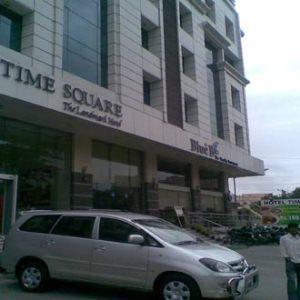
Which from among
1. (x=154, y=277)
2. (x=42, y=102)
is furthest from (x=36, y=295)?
(x=42, y=102)

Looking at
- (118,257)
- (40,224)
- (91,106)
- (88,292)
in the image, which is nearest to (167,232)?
(118,257)

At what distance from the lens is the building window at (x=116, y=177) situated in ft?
72.3

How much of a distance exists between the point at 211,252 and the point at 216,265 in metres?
0.46

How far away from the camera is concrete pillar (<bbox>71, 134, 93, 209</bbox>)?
798 inches

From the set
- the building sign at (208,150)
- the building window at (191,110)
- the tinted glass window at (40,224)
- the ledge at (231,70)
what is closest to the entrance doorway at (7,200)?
the tinted glass window at (40,224)

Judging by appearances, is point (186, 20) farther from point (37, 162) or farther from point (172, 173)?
point (37, 162)

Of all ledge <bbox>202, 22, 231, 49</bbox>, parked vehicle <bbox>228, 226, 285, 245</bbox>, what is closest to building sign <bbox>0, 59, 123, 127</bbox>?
parked vehicle <bbox>228, 226, 285, 245</bbox>

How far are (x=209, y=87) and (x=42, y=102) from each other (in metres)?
19.8

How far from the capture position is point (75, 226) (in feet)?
33.1

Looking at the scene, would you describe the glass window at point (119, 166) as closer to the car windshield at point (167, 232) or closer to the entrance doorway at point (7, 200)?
the entrance doorway at point (7, 200)

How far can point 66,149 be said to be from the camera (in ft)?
67.2

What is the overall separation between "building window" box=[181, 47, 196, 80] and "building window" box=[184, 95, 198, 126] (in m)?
1.54

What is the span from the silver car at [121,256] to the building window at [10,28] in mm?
9222

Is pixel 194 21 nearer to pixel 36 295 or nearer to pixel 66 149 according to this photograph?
pixel 66 149
